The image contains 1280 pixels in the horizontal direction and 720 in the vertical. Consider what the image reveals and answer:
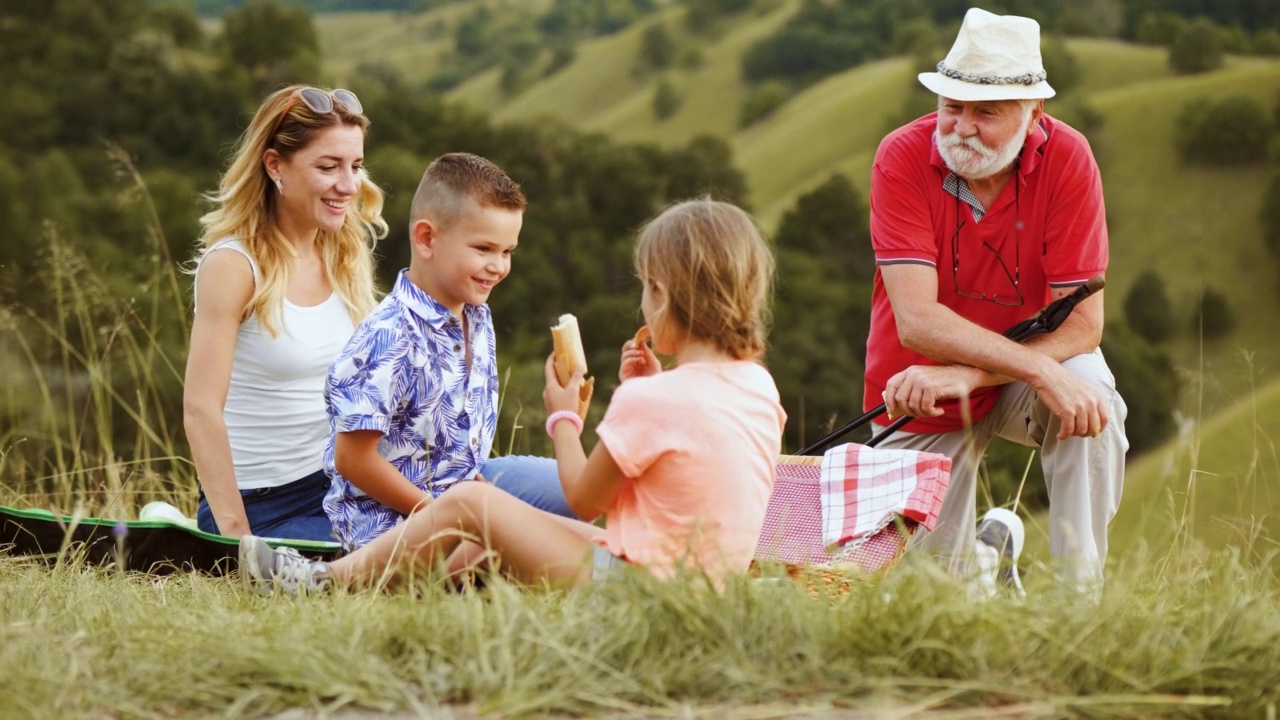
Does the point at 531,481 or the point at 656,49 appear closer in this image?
the point at 531,481

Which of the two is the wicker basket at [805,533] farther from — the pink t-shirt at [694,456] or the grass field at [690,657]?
the grass field at [690,657]

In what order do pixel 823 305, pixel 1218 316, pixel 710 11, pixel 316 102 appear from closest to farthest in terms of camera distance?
pixel 316 102
pixel 823 305
pixel 1218 316
pixel 710 11

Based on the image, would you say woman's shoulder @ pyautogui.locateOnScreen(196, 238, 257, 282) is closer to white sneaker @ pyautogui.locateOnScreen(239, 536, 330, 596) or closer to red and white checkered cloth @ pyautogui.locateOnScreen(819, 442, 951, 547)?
white sneaker @ pyautogui.locateOnScreen(239, 536, 330, 596)

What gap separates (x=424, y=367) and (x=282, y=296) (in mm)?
661

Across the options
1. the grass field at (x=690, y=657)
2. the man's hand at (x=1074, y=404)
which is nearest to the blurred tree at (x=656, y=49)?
the man's hand at (x=1074, y=404)

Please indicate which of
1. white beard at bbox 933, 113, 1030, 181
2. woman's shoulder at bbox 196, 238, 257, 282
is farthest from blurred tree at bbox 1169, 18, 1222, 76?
woman's shoulder at bbox 196, 238, 257, 282

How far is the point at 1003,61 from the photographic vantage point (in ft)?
12.3

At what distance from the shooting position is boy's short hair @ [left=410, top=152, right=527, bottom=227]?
3391mm

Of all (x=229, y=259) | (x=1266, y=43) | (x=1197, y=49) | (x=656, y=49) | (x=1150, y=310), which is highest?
(x=229, y=259)

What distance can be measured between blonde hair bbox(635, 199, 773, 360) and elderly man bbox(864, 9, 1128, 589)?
1.02 meters

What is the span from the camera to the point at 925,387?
364cm

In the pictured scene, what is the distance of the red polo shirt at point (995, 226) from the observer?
3.85 metres

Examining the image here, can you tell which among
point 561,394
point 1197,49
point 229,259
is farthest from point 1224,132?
point 561,394

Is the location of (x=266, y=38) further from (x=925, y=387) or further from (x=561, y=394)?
(x=561, y=394)
